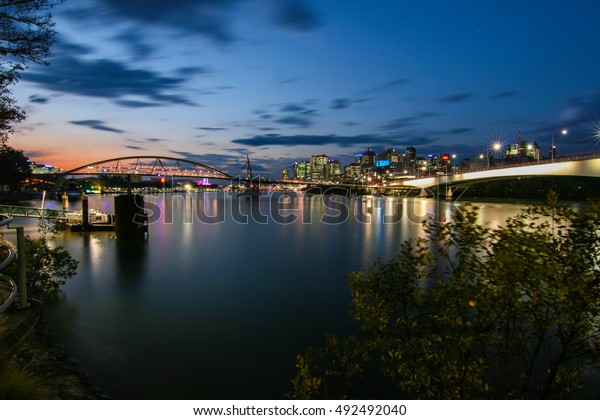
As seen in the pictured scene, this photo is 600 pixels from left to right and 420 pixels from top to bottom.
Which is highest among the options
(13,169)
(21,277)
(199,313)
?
(13,169)

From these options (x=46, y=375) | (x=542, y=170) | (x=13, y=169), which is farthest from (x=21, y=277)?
(x=13, y=169)

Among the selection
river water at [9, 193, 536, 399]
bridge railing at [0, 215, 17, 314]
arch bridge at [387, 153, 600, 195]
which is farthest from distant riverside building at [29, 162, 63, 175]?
bridge railing at [0, 215, 17, 314]

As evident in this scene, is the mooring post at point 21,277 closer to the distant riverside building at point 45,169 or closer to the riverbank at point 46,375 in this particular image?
the riverbank at point 46,375

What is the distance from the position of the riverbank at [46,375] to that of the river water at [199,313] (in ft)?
1.29

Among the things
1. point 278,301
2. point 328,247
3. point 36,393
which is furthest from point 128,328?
point 328,247

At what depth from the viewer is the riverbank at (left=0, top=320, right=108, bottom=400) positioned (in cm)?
534

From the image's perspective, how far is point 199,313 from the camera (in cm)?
1340

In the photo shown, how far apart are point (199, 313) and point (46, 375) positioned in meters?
6.03

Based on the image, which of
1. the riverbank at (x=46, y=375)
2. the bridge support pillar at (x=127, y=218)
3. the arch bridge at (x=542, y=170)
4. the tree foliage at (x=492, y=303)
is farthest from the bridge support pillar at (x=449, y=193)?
the tree foliage at (x=492, y=303)

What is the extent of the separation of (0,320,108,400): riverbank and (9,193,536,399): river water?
39 centimetres

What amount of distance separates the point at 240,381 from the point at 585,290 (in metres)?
7.04

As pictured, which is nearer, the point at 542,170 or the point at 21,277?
the point at 21,277

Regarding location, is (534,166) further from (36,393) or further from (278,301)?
(36,393)

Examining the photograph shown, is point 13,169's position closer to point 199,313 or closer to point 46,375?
point 199,313
